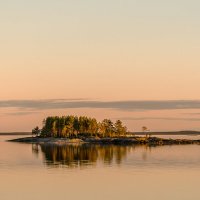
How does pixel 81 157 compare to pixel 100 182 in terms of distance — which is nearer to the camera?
pixel 100 182

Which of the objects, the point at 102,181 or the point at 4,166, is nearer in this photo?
the point at 102,181

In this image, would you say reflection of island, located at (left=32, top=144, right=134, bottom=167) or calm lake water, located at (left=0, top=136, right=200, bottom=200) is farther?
reflection of island, located at (left=32, top=144, right=134, bottom=167)

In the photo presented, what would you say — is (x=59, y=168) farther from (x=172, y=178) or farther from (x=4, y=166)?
(x=172, y=178)

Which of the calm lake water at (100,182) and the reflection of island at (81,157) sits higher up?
the calm lake water at (100,182)

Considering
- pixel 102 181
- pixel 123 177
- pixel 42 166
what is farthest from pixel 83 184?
pixel 42 166

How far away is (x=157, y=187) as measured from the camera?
7219 cm

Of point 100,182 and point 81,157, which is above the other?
point 100,182

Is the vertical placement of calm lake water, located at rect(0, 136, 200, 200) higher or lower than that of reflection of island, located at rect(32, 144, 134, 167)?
higher

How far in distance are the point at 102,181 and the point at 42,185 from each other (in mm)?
9304

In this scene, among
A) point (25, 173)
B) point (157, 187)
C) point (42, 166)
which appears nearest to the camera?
point (157, 187)

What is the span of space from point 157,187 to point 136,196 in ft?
24.6

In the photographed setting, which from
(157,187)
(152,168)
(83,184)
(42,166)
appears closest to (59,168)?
(42,166)

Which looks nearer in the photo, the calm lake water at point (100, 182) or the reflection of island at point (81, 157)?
the calm lake water at point (100, 182)

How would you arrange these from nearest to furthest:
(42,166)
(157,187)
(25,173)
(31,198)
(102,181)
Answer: (31,198) < (157,187) < (102,181) < (25,173) < (42,166)
